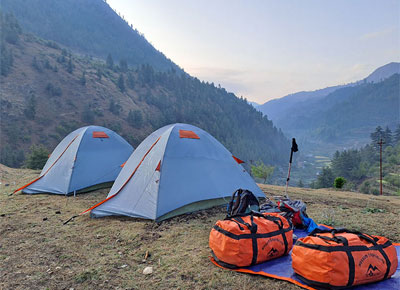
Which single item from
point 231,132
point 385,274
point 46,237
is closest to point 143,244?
point 46,237

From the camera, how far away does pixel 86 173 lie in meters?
9.33

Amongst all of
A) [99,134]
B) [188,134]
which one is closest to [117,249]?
[188,134]

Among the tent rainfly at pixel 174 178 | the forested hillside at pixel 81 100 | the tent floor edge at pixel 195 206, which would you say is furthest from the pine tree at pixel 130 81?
the tent floor edge at pixel 195 206

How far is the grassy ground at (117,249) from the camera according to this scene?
12.4ft

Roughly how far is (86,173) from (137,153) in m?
2.89

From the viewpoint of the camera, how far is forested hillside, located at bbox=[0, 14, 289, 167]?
5003 centimetres

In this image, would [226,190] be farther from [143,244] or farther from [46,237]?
[46,237]

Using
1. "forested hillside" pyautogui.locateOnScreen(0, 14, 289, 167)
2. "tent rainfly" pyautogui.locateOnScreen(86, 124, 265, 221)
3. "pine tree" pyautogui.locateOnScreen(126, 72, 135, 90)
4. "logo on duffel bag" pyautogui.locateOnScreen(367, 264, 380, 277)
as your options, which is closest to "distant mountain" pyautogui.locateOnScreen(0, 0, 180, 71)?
"pine tree" pyautogui.locateOnScreen(126, 72, 135, 90)

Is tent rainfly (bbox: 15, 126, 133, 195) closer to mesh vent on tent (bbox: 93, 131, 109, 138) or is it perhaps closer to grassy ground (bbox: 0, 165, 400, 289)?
mesh vent on tent (bbox: 93, 131, 109, 138)

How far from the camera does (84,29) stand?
15525cm

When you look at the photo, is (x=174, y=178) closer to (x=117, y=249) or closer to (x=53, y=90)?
(x=117, y=249)

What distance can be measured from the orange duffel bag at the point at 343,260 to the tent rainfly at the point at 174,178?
335 cm

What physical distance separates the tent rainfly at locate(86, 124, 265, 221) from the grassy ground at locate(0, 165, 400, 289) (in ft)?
0.97

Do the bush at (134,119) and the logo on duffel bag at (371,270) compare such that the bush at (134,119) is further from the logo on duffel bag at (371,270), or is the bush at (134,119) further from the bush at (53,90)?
the logo on duffel bag at (371,270)
